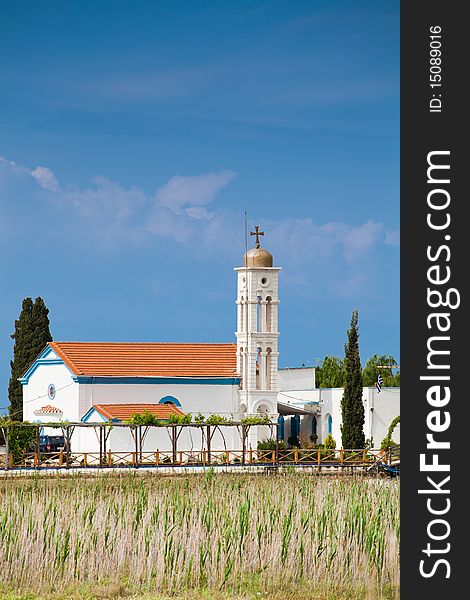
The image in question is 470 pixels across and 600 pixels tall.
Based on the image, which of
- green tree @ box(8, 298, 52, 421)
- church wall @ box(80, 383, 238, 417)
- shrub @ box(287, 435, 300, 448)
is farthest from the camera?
green tree @ box(8, 298, 52, 421)

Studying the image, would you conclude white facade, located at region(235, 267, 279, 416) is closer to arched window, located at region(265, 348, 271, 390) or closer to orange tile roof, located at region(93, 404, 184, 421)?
arched window, located at region(265, 348, 271, 390)

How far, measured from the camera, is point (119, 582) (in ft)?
50.2

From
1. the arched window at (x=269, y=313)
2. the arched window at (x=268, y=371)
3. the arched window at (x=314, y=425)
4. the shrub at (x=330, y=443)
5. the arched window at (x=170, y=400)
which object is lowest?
the shrub at (x=330, y=443)

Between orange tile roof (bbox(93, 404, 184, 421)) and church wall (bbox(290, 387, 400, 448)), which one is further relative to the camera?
church wall (bbox(290, 387, 400, 448))

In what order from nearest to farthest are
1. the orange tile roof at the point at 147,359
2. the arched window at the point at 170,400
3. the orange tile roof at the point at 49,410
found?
the orange tile roof at the point at 147,359, the arched window at the point at 170,400, the orange tile roof at the point at 49,410

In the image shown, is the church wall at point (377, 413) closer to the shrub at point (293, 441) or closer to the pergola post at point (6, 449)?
the shrub at point (293, 441)

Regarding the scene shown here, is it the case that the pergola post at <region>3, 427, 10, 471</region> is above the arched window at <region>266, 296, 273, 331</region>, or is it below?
below

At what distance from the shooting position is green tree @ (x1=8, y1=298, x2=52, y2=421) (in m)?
48.8

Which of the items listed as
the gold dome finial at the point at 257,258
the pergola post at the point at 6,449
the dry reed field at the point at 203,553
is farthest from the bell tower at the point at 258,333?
the dry reed field at the point at 203,553

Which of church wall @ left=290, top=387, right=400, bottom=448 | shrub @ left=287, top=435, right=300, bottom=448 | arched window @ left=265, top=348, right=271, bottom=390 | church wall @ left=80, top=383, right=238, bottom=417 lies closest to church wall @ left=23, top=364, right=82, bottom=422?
church wall @ left=80, top=383, right=238, bottom=417

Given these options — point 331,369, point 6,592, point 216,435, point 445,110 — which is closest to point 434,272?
point 445,110

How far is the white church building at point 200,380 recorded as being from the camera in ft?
139

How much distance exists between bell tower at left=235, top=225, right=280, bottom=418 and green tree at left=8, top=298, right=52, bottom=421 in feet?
32.0

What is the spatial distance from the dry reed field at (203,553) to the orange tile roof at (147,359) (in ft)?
84.2
